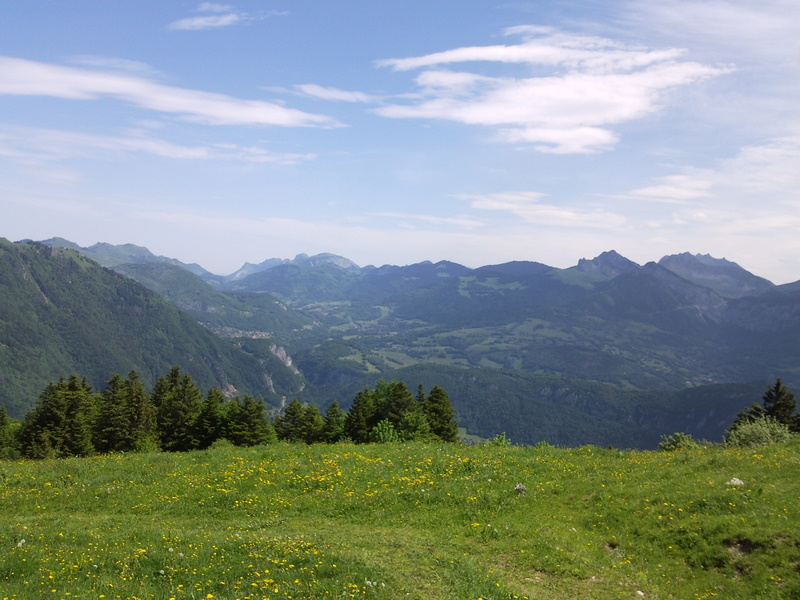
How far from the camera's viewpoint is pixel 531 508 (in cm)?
2150

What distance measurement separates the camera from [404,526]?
20.0 m

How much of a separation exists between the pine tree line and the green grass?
26.9 meters

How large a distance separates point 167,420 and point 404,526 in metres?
56.5

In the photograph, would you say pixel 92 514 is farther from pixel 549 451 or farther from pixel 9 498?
pixel 549 451

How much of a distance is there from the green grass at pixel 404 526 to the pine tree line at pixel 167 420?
2693 cm

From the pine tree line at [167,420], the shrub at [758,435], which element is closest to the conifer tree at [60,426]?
the pine tree line at [167,420]

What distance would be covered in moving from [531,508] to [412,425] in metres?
33.0

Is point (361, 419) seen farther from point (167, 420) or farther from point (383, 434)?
point (167, 420)

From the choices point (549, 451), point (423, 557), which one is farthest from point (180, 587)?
point (549, 451)

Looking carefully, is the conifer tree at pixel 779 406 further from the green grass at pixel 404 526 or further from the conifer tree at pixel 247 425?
the conifer tree at pixel 247 425

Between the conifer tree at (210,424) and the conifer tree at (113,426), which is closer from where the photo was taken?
the conifer tree at (113,426)

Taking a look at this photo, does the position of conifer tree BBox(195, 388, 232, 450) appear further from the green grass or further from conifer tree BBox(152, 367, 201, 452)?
the green grass

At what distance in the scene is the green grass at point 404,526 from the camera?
1384 cm

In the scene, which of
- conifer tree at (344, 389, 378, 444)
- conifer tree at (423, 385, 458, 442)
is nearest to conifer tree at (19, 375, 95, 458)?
conifer tree at (344, 389, 378, 444)
